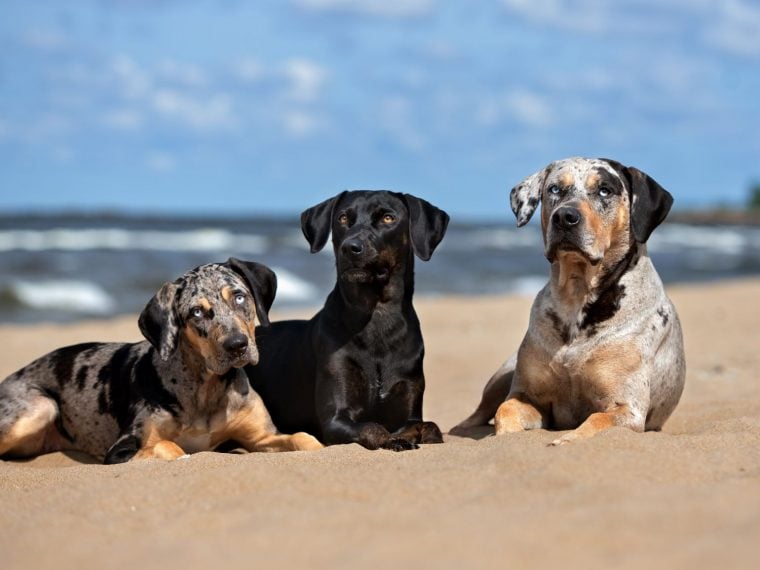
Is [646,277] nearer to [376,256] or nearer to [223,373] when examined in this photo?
[376,256]

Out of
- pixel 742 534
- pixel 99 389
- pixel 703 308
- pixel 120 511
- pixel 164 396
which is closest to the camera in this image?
pixel 742 534

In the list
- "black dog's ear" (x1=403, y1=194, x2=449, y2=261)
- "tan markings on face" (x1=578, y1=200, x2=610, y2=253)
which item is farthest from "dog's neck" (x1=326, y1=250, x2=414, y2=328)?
"tan markings on face" (x1=578, y1=200, x2=610, y2=253)

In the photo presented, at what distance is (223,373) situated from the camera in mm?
7191

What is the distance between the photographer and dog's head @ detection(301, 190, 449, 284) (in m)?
7.16

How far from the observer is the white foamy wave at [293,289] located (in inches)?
937

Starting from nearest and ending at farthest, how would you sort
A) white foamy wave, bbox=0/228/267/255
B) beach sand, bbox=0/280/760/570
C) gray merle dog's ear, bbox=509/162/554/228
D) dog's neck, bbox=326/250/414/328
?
beach sand, bbox=0/280/760/570 → dog's neck, bbox=326/250/414/328 → gray merle dog's ear, bbox=509/162/554/228 → white foamy wave, bbox=0/228/267/255

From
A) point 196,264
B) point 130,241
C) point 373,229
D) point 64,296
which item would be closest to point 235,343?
point 373,229

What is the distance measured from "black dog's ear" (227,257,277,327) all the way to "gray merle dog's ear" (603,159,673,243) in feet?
8.07

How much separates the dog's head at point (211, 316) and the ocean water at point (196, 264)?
1333cm

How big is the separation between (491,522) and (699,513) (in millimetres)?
834

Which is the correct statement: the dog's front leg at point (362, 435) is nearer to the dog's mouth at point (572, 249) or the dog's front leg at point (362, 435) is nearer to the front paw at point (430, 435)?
the front paw at point (430, 435)

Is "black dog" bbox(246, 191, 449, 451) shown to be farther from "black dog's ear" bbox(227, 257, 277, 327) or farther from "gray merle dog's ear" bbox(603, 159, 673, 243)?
"gray merle dog's ear" bbox(603, 159, 673, 243)

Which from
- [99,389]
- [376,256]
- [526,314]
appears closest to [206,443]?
[99,389]

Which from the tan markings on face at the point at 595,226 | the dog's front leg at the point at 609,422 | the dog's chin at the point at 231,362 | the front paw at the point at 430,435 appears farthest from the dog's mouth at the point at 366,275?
the dog's front leg at the point at 609,422
